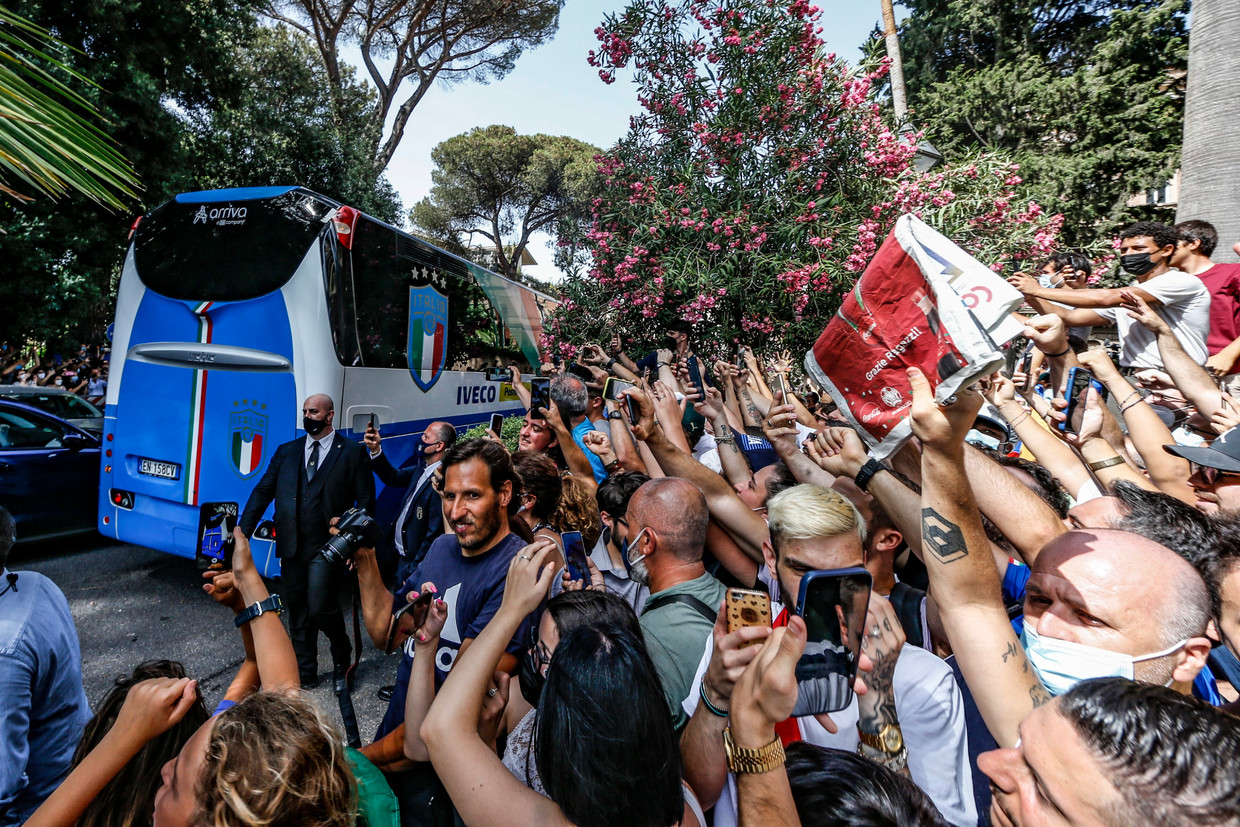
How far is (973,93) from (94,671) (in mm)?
19393

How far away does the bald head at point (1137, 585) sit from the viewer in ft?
4.87

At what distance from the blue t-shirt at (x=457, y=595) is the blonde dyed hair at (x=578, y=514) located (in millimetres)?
698

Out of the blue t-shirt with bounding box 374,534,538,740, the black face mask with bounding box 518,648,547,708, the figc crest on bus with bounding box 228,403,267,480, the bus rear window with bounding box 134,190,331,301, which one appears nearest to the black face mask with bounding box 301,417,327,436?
the figc crest on bus with bounding box 228,403,267,480

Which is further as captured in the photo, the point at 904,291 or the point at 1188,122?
the point at 1188,122

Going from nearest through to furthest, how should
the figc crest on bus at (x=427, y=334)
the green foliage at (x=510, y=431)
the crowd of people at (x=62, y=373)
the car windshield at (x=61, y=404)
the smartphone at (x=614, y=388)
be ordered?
the smartphone at (x=614, y=388), the figc crest on bus at (x=427, y=334), the car windshield at (x=61, y=404), the green foliage at (x=510, y=431), the crowd of people at (x=62, y=373)

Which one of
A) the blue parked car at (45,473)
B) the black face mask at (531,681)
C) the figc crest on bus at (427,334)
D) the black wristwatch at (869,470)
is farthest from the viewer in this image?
the figc crest on bus at (427,334)

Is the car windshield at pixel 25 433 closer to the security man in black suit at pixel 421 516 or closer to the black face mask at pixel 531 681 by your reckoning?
the security man in black suit at pixel 421 516

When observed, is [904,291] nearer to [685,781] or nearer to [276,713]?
[685,781]

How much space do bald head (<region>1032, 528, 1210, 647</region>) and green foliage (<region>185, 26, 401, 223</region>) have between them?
14.2m

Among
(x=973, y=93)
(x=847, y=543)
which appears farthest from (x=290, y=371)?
(x=973, y=93)

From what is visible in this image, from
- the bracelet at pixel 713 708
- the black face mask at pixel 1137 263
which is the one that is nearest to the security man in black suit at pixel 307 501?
the bracelet at pixel 713 708

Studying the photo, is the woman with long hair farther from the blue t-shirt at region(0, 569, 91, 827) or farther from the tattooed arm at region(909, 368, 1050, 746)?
the blue t-shirt at region(0, 569, 91, 827)

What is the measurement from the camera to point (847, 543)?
199cm

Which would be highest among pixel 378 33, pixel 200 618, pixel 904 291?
pixel 378 33
